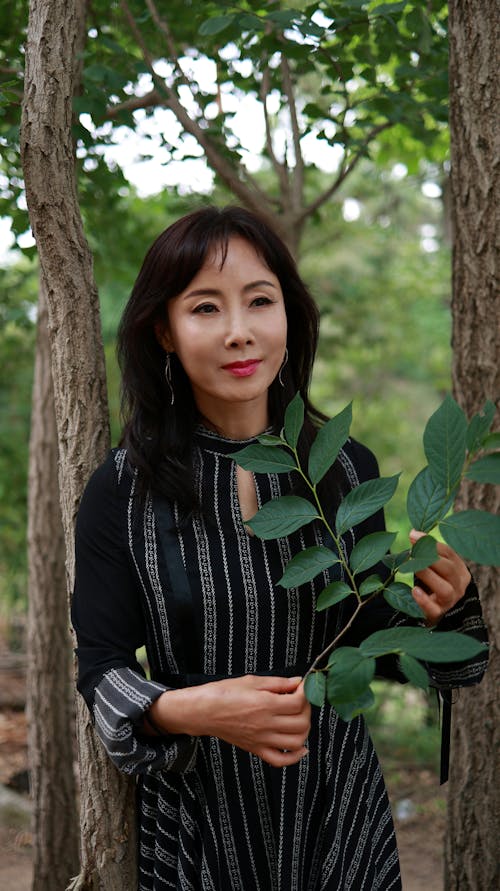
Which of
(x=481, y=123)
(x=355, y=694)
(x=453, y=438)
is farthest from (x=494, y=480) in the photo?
(x=481, y=123)

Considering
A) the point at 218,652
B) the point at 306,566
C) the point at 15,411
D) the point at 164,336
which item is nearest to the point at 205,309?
the point at 164,336

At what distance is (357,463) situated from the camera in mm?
1732

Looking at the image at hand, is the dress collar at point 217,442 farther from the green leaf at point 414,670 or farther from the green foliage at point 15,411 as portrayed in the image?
the green foliage at point 15,411

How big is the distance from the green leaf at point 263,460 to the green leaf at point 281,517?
0.17ft

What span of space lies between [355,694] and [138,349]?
2.68 feet

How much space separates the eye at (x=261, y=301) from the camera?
154cm

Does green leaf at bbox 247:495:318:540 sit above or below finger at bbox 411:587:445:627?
above

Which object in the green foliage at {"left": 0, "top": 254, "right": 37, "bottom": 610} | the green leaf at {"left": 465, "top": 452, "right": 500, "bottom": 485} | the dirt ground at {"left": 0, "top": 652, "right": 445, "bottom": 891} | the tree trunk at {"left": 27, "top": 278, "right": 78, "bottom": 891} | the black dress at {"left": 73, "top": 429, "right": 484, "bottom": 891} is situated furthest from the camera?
the green foliage at {"left": 0, "top": 254, "right": 37, "bottom": 610}

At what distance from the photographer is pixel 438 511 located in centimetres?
124

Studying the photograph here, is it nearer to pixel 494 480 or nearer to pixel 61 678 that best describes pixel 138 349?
pixel 494 480

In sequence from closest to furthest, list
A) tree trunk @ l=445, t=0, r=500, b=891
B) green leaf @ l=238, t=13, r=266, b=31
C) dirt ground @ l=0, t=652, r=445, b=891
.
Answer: tree trunk @ l=445, t=0, r=500, b=891 < green leaf @ l=238, t=13, r=266, b=31 < dirt ground @ l=0, t=652, r=445, b=891

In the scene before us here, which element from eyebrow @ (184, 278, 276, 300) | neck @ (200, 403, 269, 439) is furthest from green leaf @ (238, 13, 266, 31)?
neck @ (200, 403, 269, 439)

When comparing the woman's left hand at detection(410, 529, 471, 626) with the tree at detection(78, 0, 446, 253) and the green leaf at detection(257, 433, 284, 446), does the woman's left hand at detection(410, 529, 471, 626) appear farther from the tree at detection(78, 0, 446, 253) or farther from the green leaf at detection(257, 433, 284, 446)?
the tree at detection(78, 0, 446, 253)

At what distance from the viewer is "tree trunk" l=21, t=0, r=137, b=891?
5.26ft
